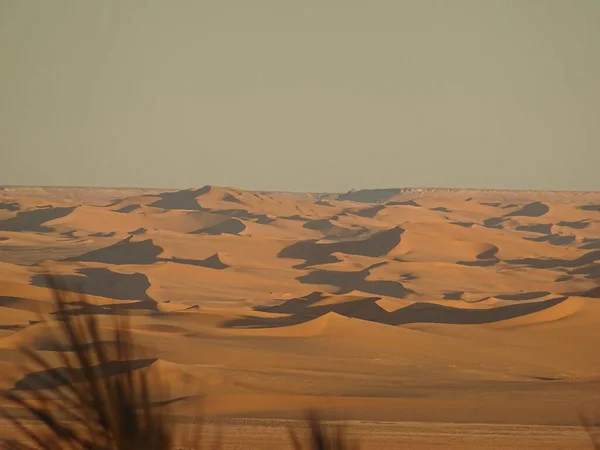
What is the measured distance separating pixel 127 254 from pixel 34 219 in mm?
23752

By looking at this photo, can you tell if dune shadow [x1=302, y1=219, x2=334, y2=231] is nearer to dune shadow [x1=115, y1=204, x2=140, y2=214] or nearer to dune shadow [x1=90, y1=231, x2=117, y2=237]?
dune shadow [x1=115, y1=204, x2=140, y2=214]

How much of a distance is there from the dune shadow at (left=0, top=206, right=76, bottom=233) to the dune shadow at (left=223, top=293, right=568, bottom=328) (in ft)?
129

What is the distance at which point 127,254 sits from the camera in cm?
4491

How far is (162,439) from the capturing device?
141 cm

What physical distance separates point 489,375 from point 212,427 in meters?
7.59

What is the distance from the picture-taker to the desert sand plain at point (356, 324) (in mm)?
13430

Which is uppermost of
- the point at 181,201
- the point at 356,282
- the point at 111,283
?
the point at 111,283

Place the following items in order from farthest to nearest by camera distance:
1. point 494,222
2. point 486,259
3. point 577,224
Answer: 1. point 494,222
2. point 577,224
3. point 486,259

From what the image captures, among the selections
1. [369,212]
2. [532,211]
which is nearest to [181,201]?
[369,212]

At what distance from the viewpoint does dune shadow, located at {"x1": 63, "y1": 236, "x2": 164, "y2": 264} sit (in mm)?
43781

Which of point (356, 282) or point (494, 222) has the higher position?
point (356, 282)

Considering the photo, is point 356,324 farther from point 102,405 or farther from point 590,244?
point 590,244

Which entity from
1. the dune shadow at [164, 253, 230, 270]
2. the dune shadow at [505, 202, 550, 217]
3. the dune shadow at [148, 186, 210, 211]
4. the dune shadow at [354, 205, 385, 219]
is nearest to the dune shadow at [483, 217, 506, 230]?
the dune shadow at [505, 202, 550, 217]

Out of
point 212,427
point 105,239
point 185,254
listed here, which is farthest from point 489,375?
point 105,239
